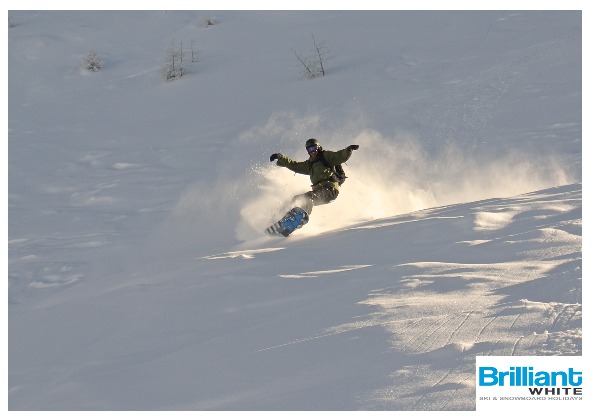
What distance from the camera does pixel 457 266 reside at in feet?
22.7

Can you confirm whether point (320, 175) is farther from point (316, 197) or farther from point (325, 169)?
point (316, 197)

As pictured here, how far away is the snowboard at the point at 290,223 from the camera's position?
9492 mm

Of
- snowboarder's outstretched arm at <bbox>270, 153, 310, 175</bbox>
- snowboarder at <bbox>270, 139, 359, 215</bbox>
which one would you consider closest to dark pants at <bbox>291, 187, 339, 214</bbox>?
snowboarder at <bbox>270, 139, 359, 215</bbox>

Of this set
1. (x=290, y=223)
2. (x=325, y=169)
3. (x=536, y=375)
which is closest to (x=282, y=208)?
(x=325, y=169)

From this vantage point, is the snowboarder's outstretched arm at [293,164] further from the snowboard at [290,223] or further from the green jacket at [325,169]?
the snowboard at [290,223]

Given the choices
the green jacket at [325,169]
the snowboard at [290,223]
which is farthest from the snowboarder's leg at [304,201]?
the snowboard at [290,223]

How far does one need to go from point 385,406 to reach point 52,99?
15052 mm

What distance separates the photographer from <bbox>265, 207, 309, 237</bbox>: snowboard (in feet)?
31.1

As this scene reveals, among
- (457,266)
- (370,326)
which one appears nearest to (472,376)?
(370,326)

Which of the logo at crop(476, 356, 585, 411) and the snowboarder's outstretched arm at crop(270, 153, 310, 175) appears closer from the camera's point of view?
the logo at crop(476, 356, 585, 411)

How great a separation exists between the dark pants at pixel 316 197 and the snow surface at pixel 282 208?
0.45m

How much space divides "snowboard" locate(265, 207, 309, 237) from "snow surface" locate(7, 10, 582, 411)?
228mm

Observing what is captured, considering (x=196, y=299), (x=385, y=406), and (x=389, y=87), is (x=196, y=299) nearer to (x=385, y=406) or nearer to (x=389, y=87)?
(x=385, y=406)

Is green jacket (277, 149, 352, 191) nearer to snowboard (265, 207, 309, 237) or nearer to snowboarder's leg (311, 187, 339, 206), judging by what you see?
snowboarder's leg (311, 187, 339, 206)
